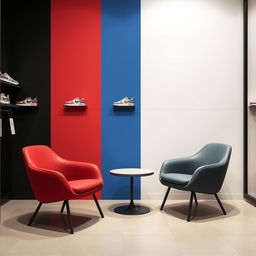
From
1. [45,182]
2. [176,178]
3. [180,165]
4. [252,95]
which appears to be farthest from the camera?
[252,95]

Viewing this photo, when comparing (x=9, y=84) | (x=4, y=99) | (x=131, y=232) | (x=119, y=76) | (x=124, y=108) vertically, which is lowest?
(x=131, y=232)

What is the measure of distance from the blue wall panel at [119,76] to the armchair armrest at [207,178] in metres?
1.19

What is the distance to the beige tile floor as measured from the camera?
3045 mm

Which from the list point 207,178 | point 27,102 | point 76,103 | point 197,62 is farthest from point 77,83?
point 207,178

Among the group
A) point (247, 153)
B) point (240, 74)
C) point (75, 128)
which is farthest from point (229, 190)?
point (75, 128)

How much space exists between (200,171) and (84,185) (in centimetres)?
134

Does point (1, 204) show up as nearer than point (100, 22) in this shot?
Yes

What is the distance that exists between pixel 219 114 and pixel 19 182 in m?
3.07

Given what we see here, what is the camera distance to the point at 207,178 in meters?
4.05

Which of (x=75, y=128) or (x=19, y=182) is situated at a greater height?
(x=75, y=128)

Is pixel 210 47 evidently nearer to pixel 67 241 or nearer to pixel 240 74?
pixel 240 74

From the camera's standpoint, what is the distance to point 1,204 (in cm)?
462

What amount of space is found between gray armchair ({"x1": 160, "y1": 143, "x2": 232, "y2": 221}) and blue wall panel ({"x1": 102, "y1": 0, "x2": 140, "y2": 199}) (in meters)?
0.67

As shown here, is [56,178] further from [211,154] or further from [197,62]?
[197,62]
